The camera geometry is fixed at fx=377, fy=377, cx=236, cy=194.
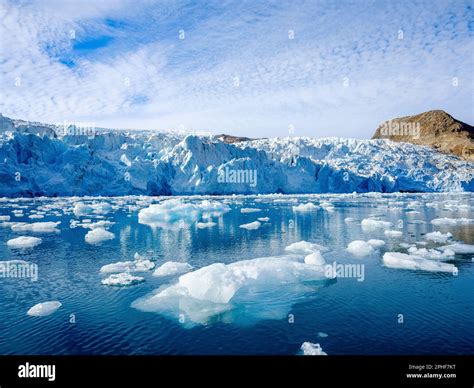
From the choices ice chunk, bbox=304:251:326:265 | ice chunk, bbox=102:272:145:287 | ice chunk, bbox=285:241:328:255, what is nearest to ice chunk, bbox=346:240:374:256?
ice chunk, bbox=285:241:328:255

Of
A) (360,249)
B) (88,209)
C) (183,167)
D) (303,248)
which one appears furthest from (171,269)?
(183,167)

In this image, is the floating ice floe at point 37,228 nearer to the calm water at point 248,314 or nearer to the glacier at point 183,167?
the calm water at point 248,314

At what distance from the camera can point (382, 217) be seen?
23438mm

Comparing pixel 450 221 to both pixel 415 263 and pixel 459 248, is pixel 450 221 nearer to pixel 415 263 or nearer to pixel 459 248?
pixel 459 248

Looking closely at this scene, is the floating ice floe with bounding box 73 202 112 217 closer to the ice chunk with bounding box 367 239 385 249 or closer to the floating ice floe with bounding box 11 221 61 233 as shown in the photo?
the floating ice floe with bounding box 11 221 61 233

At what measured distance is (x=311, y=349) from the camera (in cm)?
603

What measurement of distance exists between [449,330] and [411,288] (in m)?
2.41

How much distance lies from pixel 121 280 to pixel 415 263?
8370mm

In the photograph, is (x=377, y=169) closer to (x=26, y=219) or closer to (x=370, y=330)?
(x=26, y=219)

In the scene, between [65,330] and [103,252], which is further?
[103,252]

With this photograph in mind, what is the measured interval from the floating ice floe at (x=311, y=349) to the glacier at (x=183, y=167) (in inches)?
1424

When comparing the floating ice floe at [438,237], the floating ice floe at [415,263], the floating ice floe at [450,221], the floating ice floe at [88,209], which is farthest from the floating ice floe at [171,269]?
the floating ice floe at [88,209]

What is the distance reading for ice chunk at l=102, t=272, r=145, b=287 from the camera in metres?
9.66
